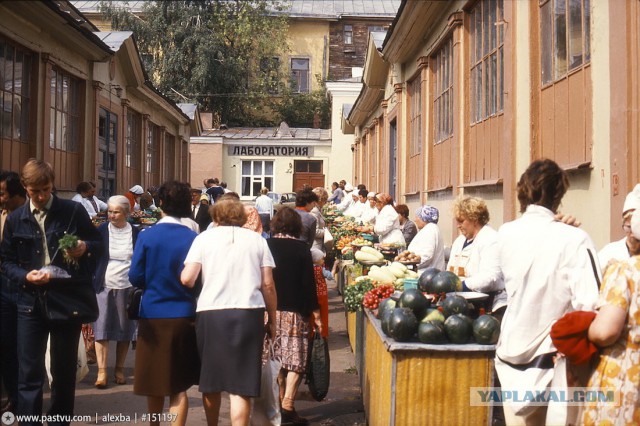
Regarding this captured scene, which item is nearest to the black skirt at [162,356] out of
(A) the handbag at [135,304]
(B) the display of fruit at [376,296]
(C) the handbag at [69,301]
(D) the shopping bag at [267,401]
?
(A) the handbag at [135,304]

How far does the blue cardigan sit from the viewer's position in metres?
5.76

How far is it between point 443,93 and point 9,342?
936 centimetres

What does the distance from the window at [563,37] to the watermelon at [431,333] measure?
3.13 metres

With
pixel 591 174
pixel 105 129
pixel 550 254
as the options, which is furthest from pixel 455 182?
pixel 105 129

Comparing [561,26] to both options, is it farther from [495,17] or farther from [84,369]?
[84,369]

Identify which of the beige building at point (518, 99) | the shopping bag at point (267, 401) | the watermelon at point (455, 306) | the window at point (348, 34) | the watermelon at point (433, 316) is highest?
the window at point (348, 34)

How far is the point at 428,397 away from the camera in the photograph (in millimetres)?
5422

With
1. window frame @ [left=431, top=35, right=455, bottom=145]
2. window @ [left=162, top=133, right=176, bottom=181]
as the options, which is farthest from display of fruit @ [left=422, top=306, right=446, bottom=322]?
window @ [left=162, top=133, right=176, bottom=181]

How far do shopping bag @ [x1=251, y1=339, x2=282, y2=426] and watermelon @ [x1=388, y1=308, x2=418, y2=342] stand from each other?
1.20 meters

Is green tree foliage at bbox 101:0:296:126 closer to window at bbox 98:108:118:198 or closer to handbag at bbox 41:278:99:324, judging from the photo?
window at bbox 98:108:118:198

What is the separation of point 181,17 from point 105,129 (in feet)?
97.1

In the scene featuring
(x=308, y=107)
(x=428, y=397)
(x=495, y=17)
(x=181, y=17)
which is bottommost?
(x=428, y=397)

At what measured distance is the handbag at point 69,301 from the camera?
565 centimetres

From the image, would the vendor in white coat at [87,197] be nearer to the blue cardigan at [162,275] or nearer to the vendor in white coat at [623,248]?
the blue cardigan at [162,275]
